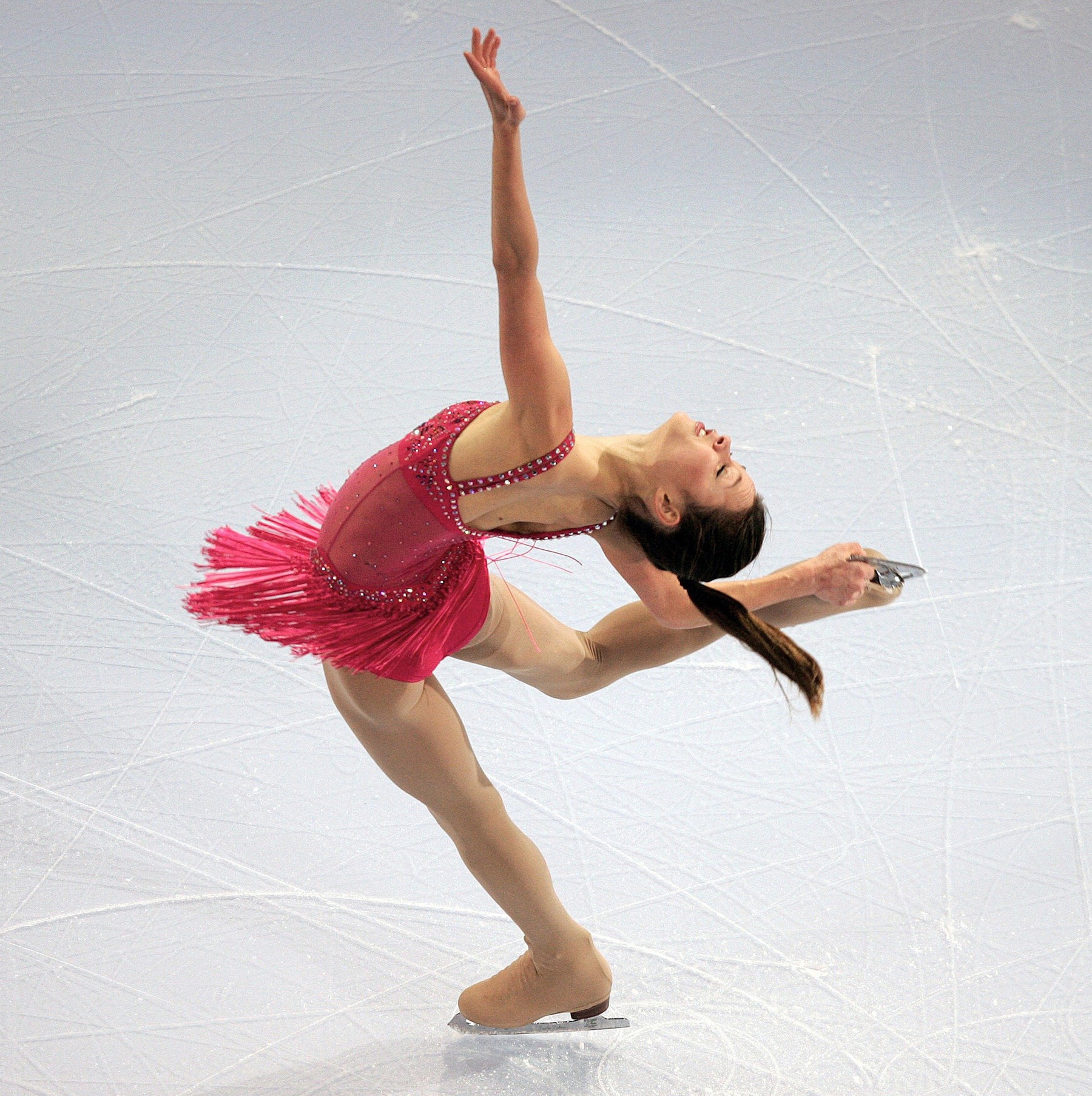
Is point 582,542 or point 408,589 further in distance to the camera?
point 582,542

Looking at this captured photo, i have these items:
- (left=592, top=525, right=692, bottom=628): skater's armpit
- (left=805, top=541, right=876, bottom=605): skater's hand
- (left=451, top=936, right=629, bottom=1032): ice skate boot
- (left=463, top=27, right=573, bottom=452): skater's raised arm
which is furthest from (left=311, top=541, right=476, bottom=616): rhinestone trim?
(left=451, top=936, right=629, bottom=1032): ice skate boot

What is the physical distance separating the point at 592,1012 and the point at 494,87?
1.62 metres

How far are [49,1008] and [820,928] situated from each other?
1495 mm

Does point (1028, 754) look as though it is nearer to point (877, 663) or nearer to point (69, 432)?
point (877, 663)

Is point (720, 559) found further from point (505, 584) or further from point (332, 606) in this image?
point (332, 606)

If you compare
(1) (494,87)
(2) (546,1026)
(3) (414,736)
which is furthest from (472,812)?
(1) (494,87)

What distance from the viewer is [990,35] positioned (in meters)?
3.98

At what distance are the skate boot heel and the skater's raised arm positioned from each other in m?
1.11

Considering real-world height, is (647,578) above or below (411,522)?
below

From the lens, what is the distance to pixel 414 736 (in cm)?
208

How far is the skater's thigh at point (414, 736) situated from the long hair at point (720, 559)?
45cm

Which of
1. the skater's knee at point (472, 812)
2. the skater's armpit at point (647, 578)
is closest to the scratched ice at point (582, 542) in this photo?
the skater's knee at point (472, 812)

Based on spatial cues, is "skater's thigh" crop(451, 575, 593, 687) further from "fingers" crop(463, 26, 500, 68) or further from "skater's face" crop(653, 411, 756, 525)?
"fingers" crop(463, 26, 500, 68)

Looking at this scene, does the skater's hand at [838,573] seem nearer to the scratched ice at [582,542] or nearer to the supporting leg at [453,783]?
the supporting leg at [453,783]
